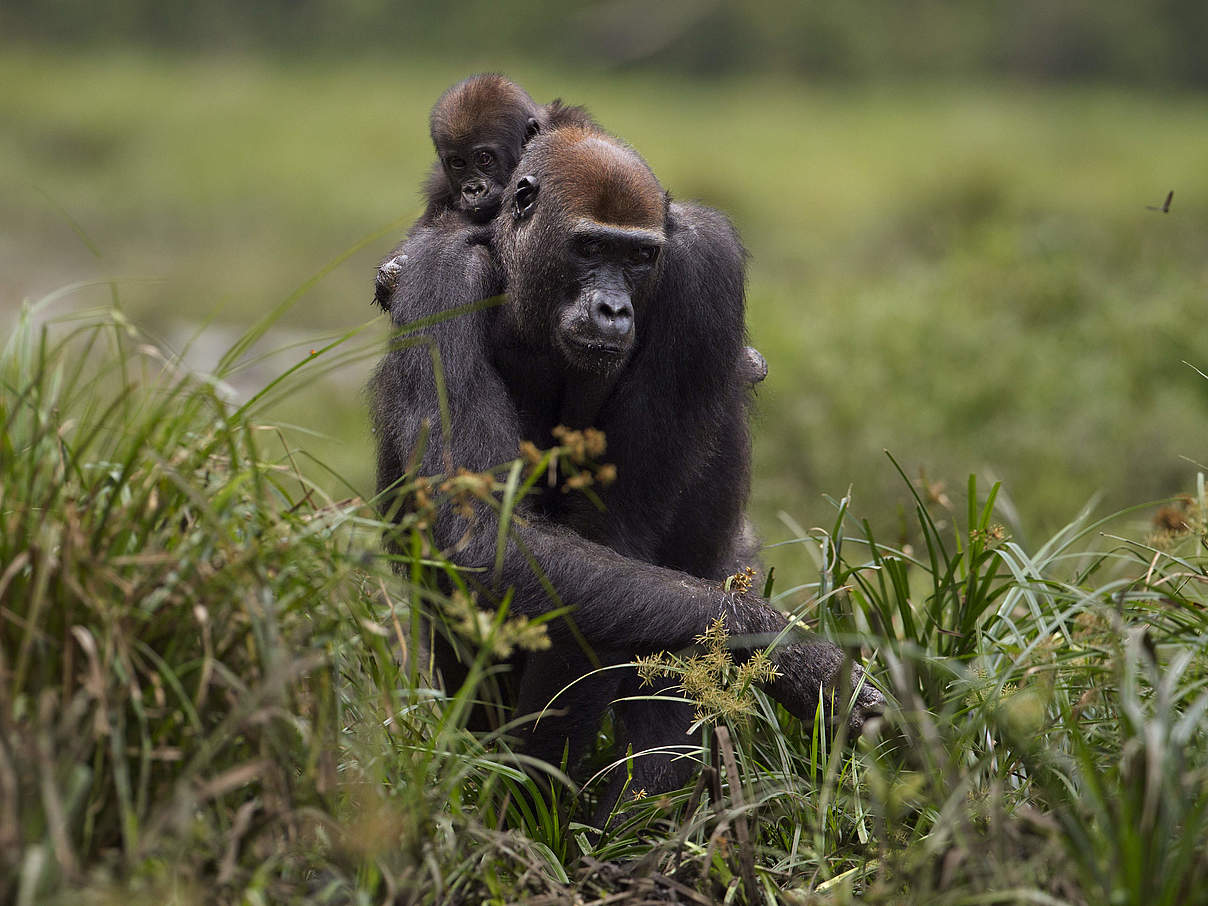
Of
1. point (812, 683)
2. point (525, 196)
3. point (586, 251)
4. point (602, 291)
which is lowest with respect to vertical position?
point (812, 683)

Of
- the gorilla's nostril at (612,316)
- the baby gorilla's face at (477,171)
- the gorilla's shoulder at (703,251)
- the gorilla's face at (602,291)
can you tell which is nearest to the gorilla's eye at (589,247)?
the gorilla's face at (602,291)

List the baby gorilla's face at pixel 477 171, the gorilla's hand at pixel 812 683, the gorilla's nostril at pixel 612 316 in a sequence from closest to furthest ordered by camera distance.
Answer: the gorilla's hand at pixel 812 683 → the gorilla's nostril at pixel 612 316 → the baby gorilla's face at pixel 477 171

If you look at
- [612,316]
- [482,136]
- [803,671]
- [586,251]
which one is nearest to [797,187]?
[482,136]

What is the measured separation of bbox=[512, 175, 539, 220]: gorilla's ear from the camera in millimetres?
4031

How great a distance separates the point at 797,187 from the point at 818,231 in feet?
5.76

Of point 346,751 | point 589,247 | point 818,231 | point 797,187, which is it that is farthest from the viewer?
point 797,187

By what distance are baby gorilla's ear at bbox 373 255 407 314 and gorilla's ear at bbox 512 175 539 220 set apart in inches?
15.2

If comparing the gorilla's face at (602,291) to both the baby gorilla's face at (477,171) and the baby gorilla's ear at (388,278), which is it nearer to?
the baby gorilla's ear at (388,278)

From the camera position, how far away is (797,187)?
19.3 metres

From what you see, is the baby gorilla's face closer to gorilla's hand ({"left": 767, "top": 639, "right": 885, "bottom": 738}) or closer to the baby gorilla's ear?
the baby gorilla's ear

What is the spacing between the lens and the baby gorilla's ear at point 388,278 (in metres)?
4.07

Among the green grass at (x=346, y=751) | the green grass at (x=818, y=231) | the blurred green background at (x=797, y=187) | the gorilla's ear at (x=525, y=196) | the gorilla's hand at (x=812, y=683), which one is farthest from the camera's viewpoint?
the blurred green background at (x=797, y=187)

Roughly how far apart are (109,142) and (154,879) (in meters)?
21.3

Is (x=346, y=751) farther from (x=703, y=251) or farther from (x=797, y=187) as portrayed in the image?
(x=797, y=187)
